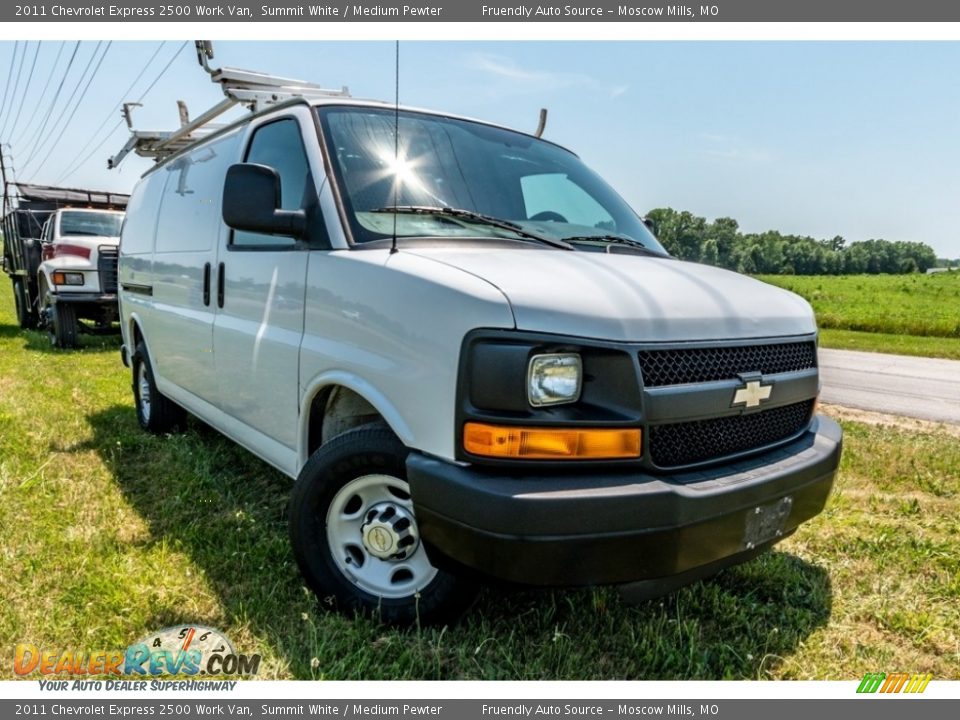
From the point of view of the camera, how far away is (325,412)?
2875 millimetres

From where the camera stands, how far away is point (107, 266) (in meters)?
10.2

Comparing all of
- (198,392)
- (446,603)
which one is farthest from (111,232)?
(446,603)

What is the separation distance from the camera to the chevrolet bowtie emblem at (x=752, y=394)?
2295 millimetres

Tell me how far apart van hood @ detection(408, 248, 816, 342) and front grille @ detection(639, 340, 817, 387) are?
2.0 inches

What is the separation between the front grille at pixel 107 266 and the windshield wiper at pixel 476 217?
30.5 ft

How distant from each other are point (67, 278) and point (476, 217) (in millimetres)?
9536

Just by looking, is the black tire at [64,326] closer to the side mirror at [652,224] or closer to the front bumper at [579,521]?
the side mirror at [652,224]

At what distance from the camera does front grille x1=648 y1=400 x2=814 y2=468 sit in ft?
7.02

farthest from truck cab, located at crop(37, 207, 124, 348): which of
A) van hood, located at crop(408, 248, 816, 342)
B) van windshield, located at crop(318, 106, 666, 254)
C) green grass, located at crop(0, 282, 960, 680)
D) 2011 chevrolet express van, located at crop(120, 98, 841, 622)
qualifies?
van hood, located at crop(408, 248, 816, 342)

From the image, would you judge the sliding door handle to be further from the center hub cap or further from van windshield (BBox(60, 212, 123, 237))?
van windshield (BBox(60, 212, 123, 237))

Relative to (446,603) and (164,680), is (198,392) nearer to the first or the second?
(164,680)

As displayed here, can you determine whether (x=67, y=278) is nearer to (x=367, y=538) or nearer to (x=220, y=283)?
(x=220, y=283)

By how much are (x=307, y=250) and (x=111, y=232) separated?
10.3 metres

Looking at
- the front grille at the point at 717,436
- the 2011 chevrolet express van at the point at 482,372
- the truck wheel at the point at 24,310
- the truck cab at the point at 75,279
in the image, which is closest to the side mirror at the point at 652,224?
the 2011 chevrolet express van at the point at 482,372
